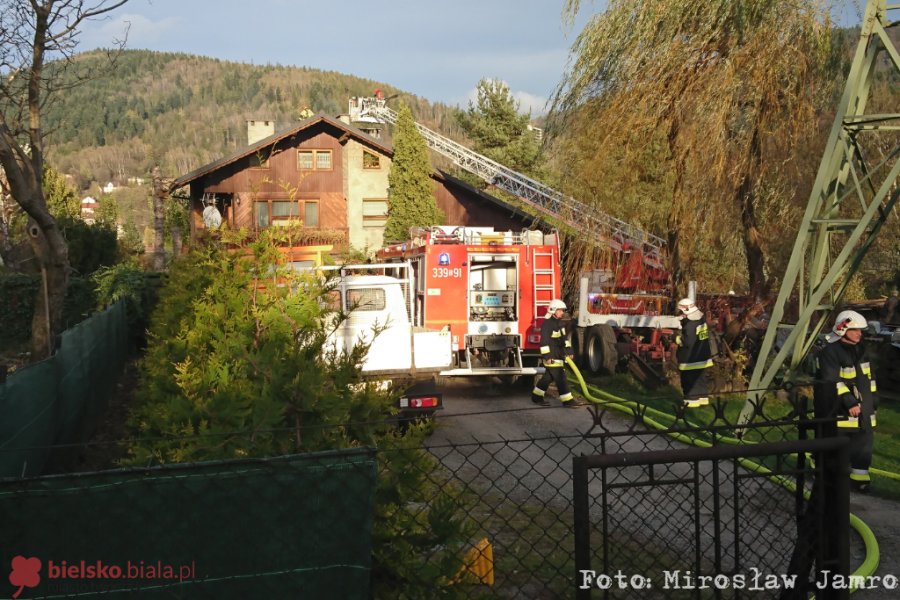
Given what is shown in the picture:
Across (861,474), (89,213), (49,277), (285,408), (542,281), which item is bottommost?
(861,474)

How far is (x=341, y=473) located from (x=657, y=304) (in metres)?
13.7

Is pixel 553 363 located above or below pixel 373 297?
below

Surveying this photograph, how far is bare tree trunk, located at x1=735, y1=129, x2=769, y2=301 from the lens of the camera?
40.8 feet

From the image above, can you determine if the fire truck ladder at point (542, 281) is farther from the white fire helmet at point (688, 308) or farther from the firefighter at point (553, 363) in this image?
the white fire helmet at point (688, 308)

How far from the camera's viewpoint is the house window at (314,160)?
32.7 m

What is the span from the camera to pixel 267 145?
28.2 meters

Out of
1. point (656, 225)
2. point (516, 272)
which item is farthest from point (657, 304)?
point (516, 272)

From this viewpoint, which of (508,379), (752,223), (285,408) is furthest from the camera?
(508,379)

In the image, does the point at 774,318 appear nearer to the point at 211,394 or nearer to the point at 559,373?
the point at 559,373

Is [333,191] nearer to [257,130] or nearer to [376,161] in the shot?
[376,161]

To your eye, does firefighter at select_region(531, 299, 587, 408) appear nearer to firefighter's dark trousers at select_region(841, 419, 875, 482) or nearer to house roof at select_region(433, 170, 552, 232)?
firefighter's dark trousers at select_region(841, 419, 875, 482)

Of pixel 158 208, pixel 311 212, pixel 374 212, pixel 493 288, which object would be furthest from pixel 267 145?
pixel 493 288

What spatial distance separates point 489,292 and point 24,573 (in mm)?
12534

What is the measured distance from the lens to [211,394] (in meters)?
4.95
